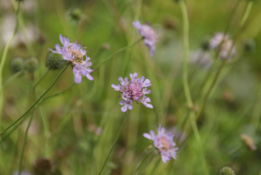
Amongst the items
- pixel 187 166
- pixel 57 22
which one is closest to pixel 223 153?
pixel 187 166

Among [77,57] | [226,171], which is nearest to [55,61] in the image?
[77,57]

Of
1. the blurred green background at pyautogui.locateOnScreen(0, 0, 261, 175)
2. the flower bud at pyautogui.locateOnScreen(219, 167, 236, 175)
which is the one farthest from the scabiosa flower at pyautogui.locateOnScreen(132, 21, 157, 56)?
the flower bud at pyautogui.locateOnScreen(219, 167, 236, 175)

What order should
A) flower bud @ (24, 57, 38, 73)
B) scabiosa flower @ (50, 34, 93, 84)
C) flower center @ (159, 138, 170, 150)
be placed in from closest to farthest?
1. scabiosa flower @ (50, 34, 93, 84)
2. flower center @ (159, 138, 170, 150)
3. flower bud @ (24, 57, 38, 73)

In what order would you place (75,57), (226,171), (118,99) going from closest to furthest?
1. (75,57)
2. (226,171)
3. (118,99)

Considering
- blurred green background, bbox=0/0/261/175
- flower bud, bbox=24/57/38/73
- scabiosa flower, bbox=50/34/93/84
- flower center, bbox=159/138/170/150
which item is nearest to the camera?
scabiosa flower, bbox=50/34/93/84

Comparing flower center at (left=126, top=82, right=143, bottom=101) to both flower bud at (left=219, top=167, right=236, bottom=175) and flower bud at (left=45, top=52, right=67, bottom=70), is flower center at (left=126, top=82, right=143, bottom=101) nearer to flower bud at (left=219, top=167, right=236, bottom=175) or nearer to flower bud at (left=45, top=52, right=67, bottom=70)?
flower bud at (left=45, top=52, right=67, bottom=70)

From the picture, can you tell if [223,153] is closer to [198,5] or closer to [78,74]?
[78,74]

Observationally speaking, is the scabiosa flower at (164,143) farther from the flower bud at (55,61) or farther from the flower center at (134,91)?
the flower bud at (55,61)

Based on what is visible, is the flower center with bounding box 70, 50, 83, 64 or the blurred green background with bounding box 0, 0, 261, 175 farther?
the blurred green background with bounding box 0, 0, 261, 175

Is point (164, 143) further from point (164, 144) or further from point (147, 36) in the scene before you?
point (147, 36)
